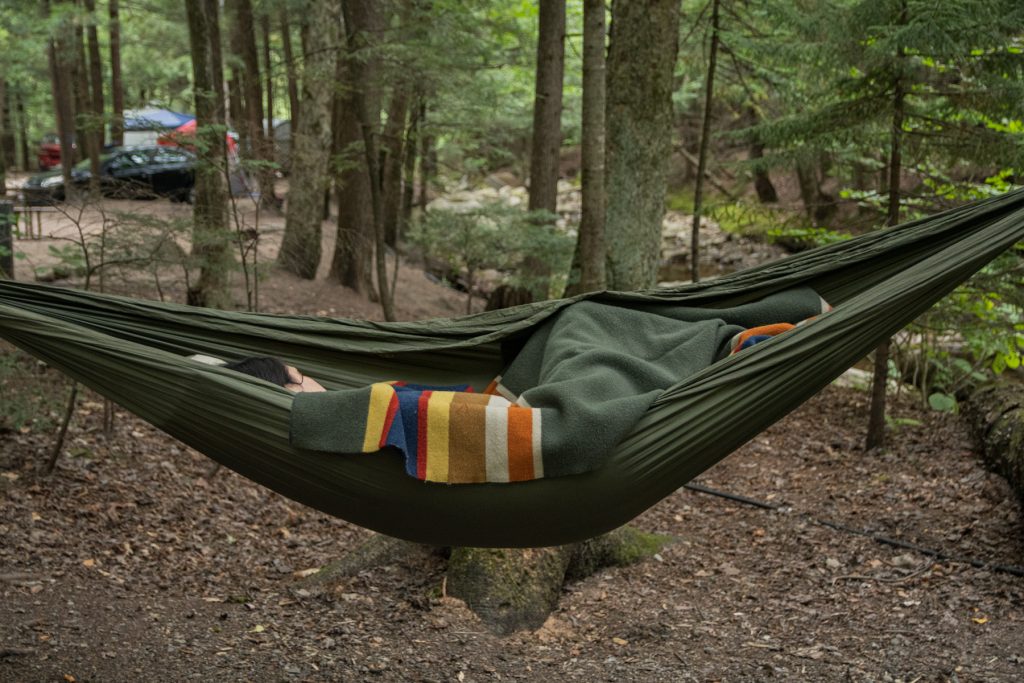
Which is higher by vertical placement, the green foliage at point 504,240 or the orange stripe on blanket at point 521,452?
the orange stripe on blanket at point 521,452

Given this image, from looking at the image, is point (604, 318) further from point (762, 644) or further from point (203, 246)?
point (203, 246)

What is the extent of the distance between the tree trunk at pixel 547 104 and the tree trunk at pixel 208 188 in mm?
2035

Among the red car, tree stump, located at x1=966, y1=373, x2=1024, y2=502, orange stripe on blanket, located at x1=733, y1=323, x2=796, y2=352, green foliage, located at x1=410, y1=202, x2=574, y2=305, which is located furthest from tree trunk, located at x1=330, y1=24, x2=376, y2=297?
the red car

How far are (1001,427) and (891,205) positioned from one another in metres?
0.98

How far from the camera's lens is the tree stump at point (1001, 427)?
10.1 feet

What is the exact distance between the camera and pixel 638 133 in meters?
3.65

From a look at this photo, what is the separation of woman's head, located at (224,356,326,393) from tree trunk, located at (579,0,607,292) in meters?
1.56

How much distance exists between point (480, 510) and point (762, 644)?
1233mm

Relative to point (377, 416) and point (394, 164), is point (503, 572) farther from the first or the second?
point (394, 164)

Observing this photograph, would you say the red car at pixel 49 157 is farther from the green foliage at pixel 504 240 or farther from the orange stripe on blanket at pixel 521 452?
the orange stripe on blanket at pixel 521 452

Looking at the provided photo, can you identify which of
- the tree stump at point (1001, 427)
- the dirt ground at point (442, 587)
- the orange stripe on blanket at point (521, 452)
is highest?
the orange stripe on blanket at point (521, 452)

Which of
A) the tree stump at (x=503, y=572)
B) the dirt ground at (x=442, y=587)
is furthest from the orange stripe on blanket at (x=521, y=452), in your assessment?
the tree stump at (x=503, y=572)

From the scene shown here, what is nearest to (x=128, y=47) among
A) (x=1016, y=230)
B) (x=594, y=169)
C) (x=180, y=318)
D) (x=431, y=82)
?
(x=431, y=82)

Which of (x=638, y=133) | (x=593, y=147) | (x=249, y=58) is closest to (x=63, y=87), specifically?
(x=249, y=58)
